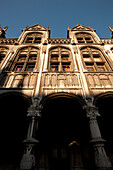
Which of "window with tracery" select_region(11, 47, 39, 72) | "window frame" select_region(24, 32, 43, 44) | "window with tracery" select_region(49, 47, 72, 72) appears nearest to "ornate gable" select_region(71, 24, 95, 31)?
"window frame" select_region(24, 32, 43, 44)

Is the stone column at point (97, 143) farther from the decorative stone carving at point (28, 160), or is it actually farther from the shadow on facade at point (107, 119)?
the decorative stone carving at point (28, 160)

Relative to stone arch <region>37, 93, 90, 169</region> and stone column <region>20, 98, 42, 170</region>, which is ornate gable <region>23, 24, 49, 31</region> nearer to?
stone arch <region>37, 93, 90, 169</region>

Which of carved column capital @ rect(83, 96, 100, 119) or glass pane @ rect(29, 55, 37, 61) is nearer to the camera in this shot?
carved column capital @ rect(83, 96, 100, 119)

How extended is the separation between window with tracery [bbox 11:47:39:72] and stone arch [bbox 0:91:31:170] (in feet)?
12.0

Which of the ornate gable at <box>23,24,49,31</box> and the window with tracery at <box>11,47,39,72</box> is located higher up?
the ornate gable at <box>23,24,49,31</box>

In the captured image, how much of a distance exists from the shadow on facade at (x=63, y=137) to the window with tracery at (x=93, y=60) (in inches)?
186

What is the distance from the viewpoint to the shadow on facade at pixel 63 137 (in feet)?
24.2

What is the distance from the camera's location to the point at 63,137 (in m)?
8.46

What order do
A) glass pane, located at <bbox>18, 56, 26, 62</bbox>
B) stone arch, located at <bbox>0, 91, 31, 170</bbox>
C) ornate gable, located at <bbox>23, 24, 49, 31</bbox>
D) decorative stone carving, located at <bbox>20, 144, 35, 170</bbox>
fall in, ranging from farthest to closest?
ornate gable, located at <bbox>23, 24, 49, 31</bbox> → glass pane, located at <bbox>18, 56, 26, 62</bbox> → stone arch, located at <bbox>0, 91, 31, 170</bbox> → decorative stone carving, located at <bbox>20, 144, 35, 170</bbox>

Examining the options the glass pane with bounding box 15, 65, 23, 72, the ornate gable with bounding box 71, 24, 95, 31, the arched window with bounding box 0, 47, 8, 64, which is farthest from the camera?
the ornate gable with bounding box 71, 24, 95, 31

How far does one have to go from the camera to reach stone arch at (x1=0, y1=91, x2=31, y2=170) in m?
7.32

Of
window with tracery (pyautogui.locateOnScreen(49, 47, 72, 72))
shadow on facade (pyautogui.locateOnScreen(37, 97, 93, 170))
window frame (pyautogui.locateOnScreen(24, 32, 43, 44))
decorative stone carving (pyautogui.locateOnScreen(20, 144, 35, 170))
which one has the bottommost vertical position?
decorative stone carving (pyautogui.locateOnScreen(20, 144, 35, 170))

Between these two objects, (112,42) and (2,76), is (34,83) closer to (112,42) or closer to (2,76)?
(2,76)

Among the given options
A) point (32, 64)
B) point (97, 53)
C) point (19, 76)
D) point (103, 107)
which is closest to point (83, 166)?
point (103, 107)
